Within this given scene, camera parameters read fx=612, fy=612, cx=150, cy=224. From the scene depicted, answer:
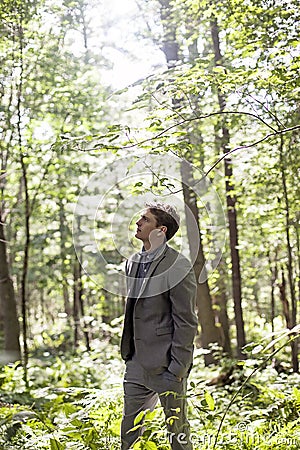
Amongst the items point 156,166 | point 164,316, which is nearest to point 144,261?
point 164,316

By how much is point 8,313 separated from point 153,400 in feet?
14.9

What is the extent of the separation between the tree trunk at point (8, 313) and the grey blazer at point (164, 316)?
176 inches

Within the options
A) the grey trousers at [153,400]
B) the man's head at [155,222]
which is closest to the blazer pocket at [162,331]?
Result: the grey trousers at [153,400]

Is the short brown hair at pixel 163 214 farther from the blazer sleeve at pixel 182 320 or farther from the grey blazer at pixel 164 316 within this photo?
the blazer sleeve at pixel 182 320

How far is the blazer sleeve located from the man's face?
0.31m

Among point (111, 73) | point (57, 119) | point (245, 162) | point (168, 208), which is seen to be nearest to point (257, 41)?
point (168, 208)

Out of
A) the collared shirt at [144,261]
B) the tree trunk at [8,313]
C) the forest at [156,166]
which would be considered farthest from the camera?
the tree trunk at [8,313]

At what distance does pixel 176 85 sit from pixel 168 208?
870 mm

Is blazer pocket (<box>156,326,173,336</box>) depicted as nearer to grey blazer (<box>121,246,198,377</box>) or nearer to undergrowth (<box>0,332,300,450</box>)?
grey blazer (<box>121,246,198,377</box>)

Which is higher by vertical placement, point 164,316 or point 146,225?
point 146,225

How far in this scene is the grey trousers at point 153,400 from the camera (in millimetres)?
3705

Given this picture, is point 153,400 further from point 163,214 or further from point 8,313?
point 8,313

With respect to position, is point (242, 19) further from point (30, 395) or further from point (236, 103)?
point (30, 395)

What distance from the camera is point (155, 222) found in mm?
3945
